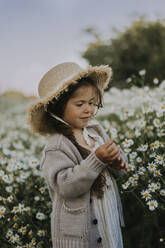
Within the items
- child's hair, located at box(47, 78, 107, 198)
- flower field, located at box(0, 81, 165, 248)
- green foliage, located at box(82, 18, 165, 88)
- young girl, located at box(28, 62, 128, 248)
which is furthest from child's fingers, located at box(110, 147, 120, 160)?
green foliage, located at box(82, 18, 165, 88)

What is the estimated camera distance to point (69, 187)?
1.29 meters

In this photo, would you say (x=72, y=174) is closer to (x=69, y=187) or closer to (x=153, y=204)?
(x=69, y=187)

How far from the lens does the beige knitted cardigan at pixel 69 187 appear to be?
129cm

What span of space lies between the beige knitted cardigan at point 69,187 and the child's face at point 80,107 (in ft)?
0.44

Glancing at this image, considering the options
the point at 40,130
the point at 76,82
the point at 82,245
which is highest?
the point at 76,82

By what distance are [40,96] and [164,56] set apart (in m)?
9.95

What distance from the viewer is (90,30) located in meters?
11.9

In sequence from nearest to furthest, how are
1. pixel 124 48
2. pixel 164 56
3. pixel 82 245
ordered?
pixel 82 245 → pixel 164 56 → pixel 124 48

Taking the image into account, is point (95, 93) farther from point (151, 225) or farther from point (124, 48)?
point (124, 48)

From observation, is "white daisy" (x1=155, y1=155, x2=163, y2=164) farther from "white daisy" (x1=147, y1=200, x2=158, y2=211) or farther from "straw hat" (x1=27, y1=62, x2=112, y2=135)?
"straw hat" (x1=27, y1=62, x2=112, y2=135)

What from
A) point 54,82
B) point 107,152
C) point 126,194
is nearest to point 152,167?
point 126,194

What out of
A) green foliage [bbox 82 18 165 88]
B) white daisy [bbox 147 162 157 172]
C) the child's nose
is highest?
green foliage [bbox 82 18 165 88]

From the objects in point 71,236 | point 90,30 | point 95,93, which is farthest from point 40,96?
point 90,30

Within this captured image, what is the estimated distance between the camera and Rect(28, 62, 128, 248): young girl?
1.30m
